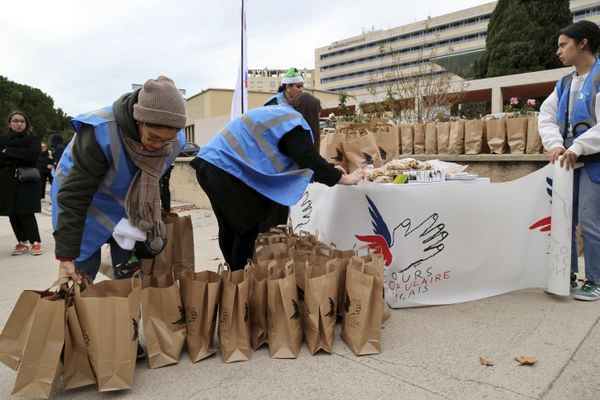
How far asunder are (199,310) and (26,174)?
12.5 ft

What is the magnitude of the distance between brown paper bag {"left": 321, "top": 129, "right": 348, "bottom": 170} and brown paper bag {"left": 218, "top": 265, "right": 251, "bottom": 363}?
145 cm

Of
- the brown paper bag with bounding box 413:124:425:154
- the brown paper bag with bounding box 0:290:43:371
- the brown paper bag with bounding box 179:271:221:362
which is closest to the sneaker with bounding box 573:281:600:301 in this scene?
the brown paper bag with bounding box 179:271:221:362

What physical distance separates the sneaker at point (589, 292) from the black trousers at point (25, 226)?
5482 mm

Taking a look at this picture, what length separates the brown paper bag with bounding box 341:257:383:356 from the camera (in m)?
2.27

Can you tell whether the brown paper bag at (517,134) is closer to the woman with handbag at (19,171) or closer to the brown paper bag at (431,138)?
the brown paper bag at (431,138)

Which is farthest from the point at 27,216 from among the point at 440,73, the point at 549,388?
the point at 440,73

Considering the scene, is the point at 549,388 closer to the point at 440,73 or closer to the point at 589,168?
the point at 589,168

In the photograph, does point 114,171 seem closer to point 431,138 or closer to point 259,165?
point 259,165

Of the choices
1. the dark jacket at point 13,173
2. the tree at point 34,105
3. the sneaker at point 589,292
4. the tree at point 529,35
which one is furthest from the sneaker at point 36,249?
the tree at point 34,105

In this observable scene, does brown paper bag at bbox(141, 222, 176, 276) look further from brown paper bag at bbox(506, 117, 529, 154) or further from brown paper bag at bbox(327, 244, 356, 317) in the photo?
brown paper bag at bbox(506, 117, 529, 154)

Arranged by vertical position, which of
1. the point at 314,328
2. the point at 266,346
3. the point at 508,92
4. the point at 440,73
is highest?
the point at 508,92

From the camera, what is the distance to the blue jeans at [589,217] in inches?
114

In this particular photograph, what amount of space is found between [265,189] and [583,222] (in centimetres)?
213

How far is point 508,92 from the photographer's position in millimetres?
23734
